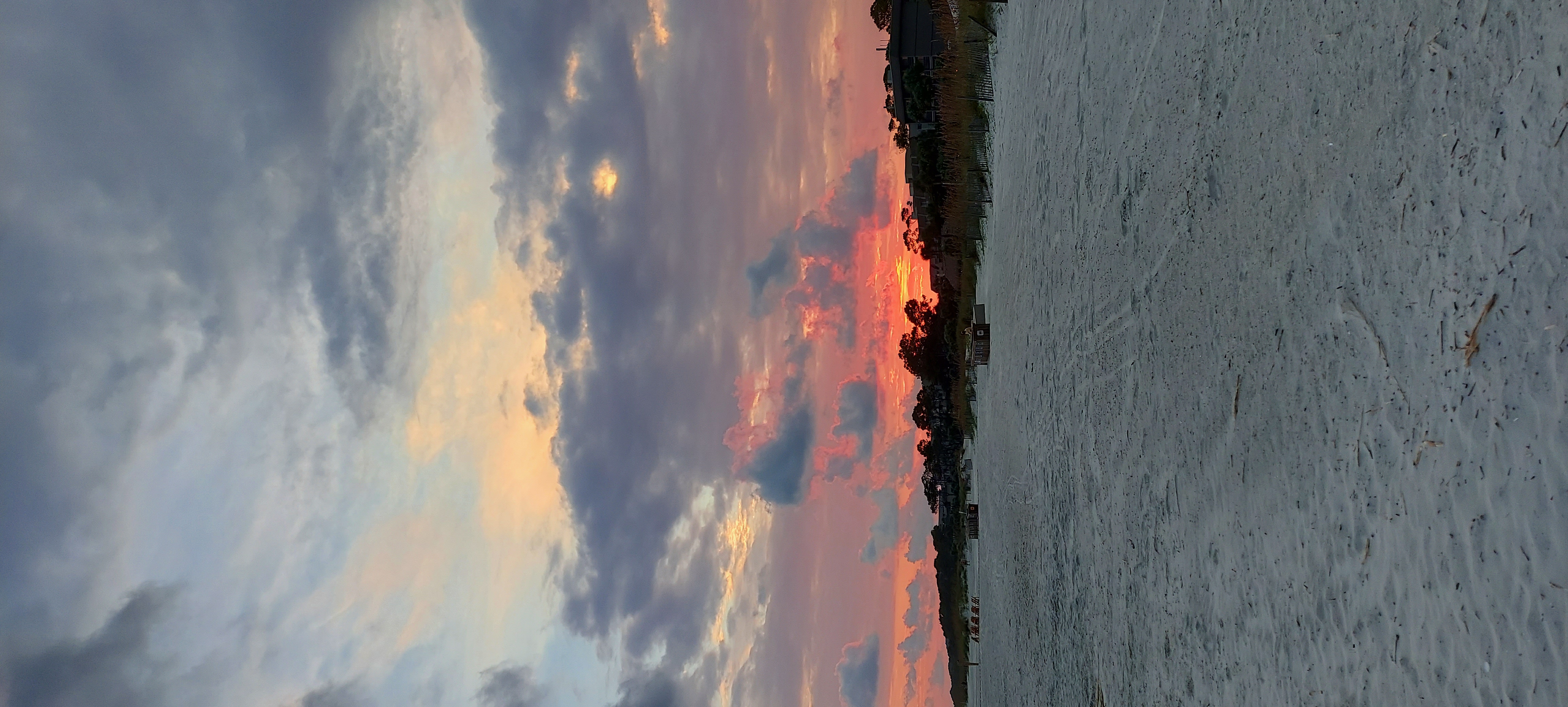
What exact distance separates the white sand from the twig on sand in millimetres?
34

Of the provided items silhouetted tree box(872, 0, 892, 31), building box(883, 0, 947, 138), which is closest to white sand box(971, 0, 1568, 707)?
building box(883, 0, 947, 138)

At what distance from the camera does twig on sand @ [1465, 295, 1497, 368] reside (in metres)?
3.21

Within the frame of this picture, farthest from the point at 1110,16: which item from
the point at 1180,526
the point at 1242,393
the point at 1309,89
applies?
the point at 1180,526

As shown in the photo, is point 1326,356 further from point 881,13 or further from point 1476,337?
point 881,13

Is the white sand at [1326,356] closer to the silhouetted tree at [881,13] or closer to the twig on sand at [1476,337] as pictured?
the twig on sand at [1476,337]

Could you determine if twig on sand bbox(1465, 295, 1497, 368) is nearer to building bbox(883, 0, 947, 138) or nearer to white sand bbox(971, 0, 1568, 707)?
white sand bbox(971, 0, 1568, 707)

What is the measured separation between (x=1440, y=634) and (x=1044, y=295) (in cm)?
725

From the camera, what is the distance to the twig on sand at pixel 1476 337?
321 centimetres

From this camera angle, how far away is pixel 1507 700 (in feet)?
9.70

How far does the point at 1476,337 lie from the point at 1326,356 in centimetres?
85

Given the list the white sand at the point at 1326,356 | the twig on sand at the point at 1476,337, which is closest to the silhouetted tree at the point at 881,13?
the white sand at the point at 1326,356

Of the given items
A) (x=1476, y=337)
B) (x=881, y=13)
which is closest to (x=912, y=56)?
(x=881, y=13)

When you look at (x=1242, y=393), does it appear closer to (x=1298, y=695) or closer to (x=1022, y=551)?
(x=1298, y=695)

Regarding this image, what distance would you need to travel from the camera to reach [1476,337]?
Answer: 326cm
